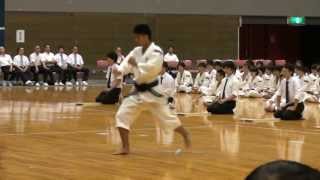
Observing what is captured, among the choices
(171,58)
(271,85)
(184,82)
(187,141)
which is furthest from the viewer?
(171,58)

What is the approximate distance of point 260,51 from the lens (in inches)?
1325

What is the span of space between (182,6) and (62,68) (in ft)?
25.0

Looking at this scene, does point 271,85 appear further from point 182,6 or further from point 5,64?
point 182,6

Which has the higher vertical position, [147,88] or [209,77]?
[209,77]

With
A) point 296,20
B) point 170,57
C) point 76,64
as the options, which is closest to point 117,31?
point 170,57

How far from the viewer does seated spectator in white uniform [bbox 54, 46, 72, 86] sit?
1050 inches

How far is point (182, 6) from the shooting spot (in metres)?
31.2

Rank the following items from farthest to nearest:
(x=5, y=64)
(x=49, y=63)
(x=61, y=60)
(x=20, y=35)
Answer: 1. (x=20, y=35)
2. (x=61, y=60)
3. (x=49, y=63)
4. (x=5, y=64)

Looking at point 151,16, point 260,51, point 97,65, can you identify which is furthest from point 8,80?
point 260,51

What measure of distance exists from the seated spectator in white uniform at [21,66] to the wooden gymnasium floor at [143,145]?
33.8ft

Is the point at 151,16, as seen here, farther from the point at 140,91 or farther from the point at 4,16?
the point at 140,91

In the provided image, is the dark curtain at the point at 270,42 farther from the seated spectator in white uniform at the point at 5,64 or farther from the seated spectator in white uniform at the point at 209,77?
the seated spectator in white uniform at the point at 5,64

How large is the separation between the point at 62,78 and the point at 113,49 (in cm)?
367

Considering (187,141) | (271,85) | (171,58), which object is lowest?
(187,141)
